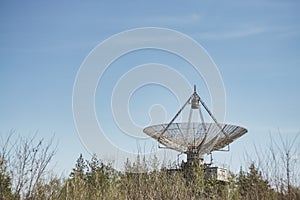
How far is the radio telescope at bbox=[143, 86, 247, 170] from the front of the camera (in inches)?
726

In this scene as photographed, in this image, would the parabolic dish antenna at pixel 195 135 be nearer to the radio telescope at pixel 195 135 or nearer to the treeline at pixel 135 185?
the radio telescope at pixel 195 135

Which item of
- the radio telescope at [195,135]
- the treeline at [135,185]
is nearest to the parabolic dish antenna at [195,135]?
the radio telescope at [195,135]

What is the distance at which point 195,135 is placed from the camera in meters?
18.9

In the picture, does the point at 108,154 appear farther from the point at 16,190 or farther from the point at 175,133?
the point at 175,133

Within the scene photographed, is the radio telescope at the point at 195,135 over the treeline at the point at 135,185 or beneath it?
over

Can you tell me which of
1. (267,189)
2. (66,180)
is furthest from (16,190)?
(267,189)

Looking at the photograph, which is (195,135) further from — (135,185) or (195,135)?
(135,185)

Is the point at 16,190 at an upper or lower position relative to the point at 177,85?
lower

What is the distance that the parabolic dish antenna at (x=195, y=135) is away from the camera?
18438 millimetres

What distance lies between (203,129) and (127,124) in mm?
6053

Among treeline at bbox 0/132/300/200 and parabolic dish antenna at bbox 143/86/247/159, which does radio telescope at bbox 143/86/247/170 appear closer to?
parabolic dish antenna at bbox 143/86/247/159

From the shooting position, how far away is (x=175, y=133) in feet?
61.0

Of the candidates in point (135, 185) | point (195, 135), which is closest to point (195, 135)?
point (195, 135)

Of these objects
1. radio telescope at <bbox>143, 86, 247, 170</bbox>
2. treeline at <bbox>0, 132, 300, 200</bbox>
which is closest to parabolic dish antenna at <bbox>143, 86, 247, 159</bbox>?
radio telescope at <bbox>143, 86, 247, 170</bbox>
